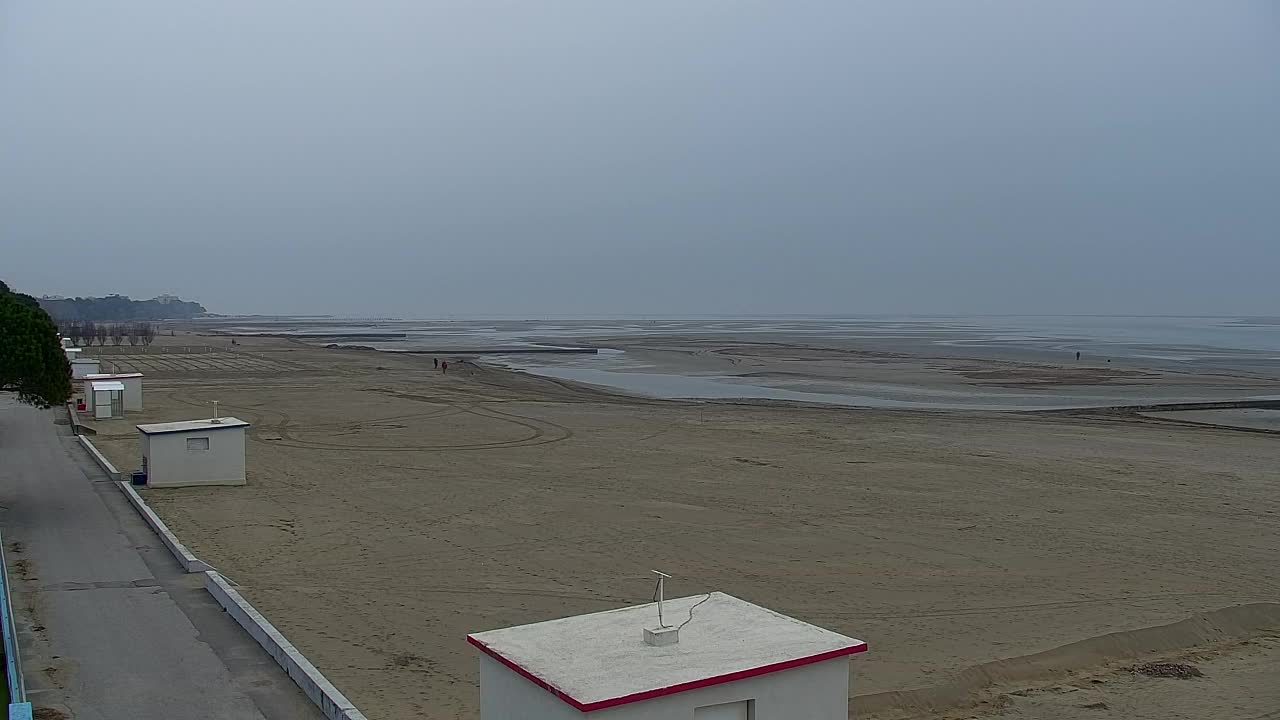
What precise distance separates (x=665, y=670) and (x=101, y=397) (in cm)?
3444

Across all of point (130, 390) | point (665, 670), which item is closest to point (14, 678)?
point (665, 670)

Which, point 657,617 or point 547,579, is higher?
Answer: point 657,617

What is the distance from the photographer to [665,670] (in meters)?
7.70

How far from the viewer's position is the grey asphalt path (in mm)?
10352

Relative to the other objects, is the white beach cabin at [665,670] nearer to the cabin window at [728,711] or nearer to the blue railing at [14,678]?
the cabin window at [728,711]

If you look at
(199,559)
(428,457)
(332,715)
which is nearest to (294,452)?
(428,457)

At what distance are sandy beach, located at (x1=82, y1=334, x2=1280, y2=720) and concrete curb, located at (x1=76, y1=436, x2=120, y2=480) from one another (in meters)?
0.61

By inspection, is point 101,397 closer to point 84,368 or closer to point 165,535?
point 84,368

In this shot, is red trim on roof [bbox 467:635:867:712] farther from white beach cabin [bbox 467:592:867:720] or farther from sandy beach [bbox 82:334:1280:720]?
sandy beach [bbox 82:334:1280:720]

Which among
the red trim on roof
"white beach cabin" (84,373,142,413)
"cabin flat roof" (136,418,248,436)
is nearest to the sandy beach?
"cabin flat roof" (136,418,248,436)

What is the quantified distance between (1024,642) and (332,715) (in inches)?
354

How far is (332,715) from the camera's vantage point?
389 inches

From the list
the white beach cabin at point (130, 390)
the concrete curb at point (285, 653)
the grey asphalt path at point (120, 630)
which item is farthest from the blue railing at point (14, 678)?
the white beach cabin at point (130, 390)

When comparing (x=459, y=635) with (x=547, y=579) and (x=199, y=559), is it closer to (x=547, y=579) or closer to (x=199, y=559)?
(x=547, y=579)
